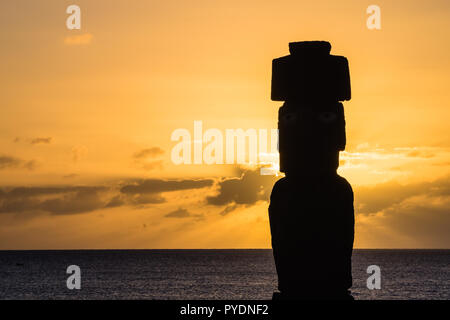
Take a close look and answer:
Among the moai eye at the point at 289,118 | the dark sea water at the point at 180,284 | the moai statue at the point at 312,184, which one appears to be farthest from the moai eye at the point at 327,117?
the dark sea water at the point at 180,284

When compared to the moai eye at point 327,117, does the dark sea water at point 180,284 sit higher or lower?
lower

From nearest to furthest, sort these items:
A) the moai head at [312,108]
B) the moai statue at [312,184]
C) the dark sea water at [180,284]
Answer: the moai statue at [312,184], the moai head at [312,108], the dark sea water at [180,284]

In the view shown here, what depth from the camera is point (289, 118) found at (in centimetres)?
1545

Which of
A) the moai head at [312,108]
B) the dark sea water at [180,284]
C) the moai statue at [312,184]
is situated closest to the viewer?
the moai statue at [312,184]

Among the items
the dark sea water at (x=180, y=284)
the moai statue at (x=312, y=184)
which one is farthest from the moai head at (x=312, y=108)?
the dark sea water at (x=180, y=284)

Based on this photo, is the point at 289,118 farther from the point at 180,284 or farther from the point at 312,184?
the point at 180,284

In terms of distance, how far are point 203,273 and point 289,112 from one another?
83081mm

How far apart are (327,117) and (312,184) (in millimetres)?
1305

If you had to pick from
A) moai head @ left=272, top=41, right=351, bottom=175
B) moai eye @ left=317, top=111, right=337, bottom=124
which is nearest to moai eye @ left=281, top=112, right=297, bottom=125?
moai head @ left=272, top=41, right=351, bottom=175

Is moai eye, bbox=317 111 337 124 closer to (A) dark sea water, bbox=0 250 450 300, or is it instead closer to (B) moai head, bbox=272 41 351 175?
(B) moai head, bbox=272 41 351 175

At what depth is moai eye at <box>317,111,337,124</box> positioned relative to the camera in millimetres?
15320

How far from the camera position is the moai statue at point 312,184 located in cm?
1513

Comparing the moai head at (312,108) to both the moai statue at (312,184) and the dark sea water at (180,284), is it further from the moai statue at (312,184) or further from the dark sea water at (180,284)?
the dark sea water at (180,284)

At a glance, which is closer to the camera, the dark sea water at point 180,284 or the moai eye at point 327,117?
the moai eye at point 327,117
